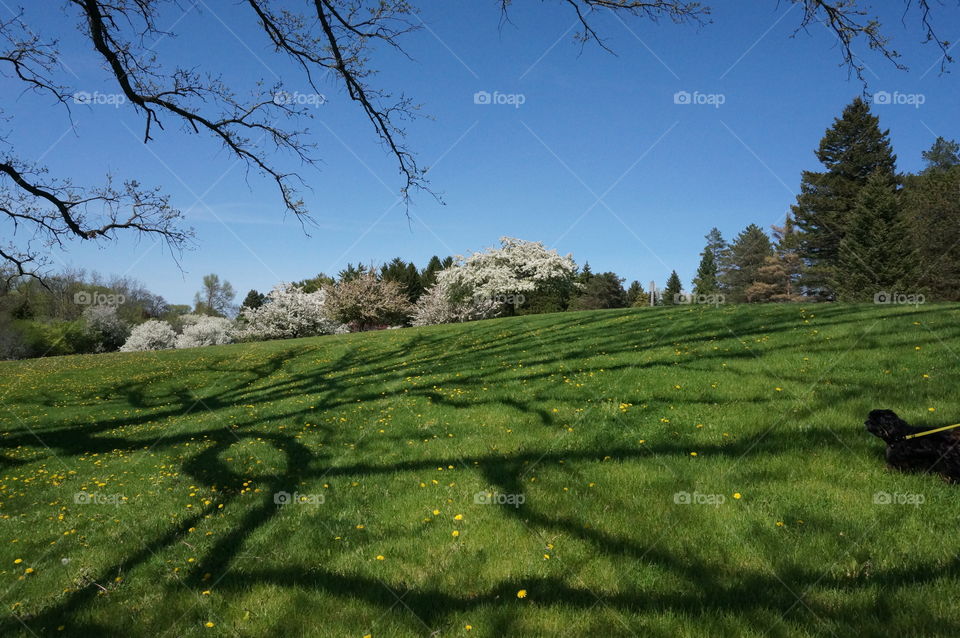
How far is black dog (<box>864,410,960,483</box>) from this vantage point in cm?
419

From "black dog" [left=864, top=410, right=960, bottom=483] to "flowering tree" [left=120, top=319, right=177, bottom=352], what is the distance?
180 feet

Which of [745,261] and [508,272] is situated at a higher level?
[745,261]

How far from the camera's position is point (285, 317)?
44281 mm

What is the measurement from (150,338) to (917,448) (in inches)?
2218

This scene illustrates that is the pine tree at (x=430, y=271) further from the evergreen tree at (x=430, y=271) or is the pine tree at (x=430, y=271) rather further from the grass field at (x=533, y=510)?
the grass field at (x=533, y=510)

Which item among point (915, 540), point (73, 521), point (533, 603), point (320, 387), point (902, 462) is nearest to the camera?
point (533, 603)

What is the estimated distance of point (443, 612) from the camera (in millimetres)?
3244

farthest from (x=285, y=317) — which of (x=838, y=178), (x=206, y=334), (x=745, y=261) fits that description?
(x=745, y=261)

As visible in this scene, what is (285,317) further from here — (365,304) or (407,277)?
(407,277)

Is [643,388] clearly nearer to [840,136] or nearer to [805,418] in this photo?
[805,418]

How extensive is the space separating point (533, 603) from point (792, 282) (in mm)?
72229

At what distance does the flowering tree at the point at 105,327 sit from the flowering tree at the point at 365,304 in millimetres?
22240

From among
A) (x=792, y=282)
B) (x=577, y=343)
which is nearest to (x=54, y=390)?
(x=577, y=343)

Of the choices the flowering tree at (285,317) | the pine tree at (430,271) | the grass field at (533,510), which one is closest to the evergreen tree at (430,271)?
the pine tree at (430,271)
